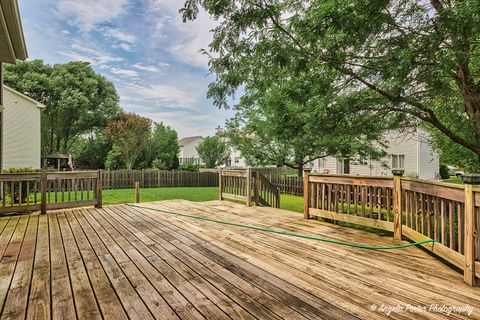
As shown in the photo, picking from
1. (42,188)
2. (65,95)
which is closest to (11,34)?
(42,188)

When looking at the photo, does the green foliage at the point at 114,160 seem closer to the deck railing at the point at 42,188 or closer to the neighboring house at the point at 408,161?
the deck railing at the point at 42,188

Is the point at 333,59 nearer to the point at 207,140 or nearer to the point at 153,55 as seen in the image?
the point at 153,55

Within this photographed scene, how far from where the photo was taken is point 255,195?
6605 millimetres

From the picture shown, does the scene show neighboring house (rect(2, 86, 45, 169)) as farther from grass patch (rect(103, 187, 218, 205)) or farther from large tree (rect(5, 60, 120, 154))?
large tree (rect(5, 60, 120, 154))

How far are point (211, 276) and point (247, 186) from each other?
169 inches

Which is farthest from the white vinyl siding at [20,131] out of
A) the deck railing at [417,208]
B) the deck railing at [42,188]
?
the deck railing at [417,208]

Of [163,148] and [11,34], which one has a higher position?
[11,34]

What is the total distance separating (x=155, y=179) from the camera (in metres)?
15.6

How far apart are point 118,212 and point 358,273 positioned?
4.89 meters

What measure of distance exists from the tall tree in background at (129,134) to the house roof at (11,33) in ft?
34.7

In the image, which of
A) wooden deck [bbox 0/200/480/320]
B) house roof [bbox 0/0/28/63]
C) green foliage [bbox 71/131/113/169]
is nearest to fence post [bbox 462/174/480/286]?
wooden deck [bbox 0/200/480/320]

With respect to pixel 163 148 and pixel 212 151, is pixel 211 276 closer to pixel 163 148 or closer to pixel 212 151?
pixel 163 148

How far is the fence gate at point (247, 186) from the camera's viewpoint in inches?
259

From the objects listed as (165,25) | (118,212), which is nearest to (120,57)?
(165,25)
